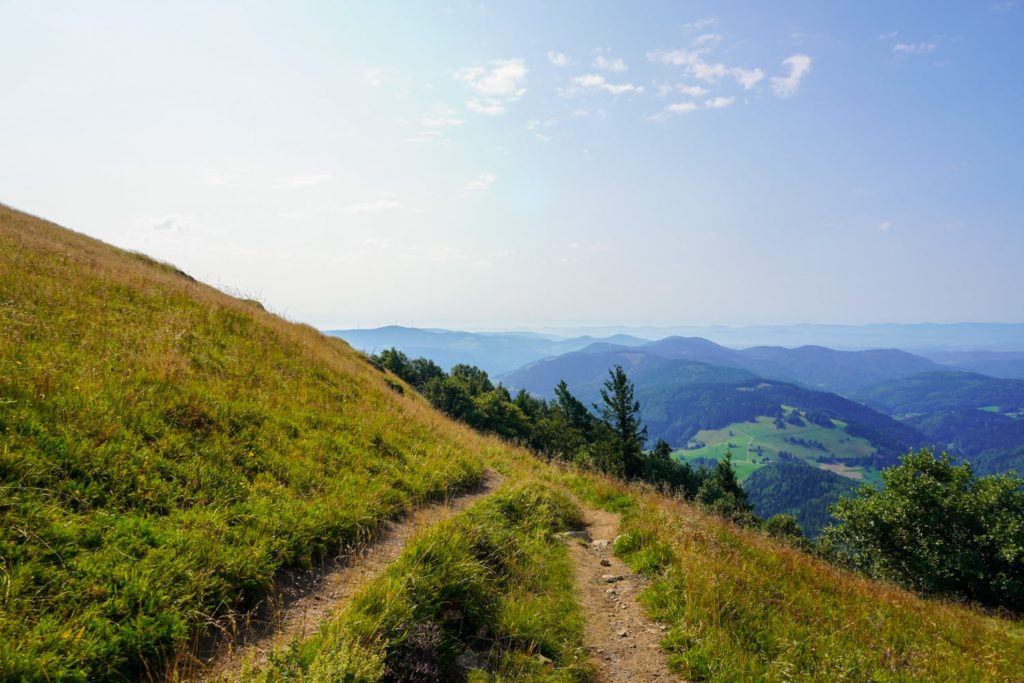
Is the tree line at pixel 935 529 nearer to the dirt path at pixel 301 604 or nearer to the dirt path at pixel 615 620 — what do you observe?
the dirt path at pixel 615 620

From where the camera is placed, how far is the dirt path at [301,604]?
13.4 feet

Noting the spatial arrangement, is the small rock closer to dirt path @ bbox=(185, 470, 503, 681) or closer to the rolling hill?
the rolling hill

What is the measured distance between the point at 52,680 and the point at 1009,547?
110 feet

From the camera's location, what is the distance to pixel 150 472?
19.6 ft

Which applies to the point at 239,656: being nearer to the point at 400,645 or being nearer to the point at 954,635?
the point at 400,645

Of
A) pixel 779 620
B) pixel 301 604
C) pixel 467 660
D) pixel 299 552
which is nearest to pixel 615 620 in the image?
pixel 467 660

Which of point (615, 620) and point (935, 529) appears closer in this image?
point (615, 620)

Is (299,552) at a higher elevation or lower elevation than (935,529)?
higher

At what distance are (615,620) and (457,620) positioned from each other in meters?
2.62

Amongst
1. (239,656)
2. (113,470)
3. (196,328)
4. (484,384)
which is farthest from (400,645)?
(484,384)

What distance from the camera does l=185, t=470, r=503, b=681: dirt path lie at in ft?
13.4

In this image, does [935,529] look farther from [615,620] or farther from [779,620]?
[615,620]

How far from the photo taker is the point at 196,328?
12.4 metres

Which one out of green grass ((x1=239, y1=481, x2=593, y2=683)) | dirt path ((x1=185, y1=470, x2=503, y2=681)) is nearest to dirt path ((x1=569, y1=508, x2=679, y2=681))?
green grass ((x1=239, y1=481, x2=593, y2=683))
